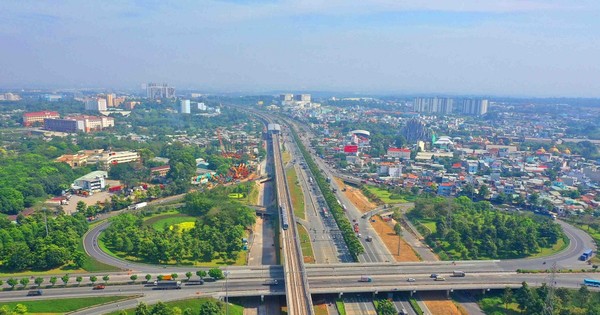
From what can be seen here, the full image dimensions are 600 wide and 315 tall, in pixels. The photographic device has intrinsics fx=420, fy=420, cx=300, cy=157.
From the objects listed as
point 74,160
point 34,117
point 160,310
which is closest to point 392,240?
point 160,310

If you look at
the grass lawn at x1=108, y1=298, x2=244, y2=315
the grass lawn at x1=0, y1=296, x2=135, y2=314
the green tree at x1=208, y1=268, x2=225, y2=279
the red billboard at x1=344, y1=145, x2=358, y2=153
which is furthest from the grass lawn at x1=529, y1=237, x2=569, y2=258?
the red billboard at x1=344, y1=145, x2=358, y2=153

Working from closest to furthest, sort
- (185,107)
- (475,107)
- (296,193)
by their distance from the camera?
1. (296,193)
2. (185,107)
3. (475,107)

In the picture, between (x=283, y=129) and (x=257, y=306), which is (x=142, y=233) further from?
(x=283, y=129)

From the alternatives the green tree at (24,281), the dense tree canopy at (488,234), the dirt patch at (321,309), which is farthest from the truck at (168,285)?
the dense tree canopy at (488,234)

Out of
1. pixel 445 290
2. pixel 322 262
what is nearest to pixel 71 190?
pixel 322 262

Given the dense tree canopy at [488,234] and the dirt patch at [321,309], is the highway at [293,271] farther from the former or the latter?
the dense tree canopy at [488,234]

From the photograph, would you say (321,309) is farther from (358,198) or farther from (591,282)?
(358,198)
